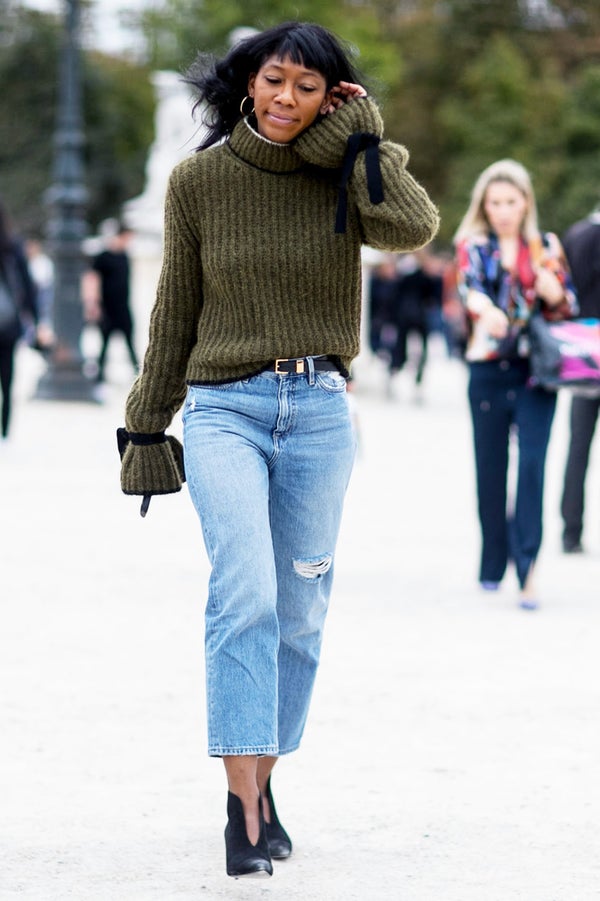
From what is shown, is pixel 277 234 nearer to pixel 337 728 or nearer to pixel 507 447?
pixel 337 728

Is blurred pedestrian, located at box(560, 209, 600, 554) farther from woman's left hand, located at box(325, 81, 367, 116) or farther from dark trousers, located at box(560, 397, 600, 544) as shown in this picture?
woman's left hand, located at box(325, 81, 367, 116)

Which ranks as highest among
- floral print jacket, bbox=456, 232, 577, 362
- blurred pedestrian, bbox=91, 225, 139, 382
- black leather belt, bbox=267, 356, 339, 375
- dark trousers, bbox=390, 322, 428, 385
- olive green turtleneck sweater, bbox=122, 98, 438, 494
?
olive green turtleneck sweater, bbox=122, 98, 438, 494

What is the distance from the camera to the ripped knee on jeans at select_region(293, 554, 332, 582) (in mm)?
3979

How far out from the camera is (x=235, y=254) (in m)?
3.83

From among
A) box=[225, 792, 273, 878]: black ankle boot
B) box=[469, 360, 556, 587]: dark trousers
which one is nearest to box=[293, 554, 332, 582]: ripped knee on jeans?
box=[225, 792, 273, 878]: black ankle boot

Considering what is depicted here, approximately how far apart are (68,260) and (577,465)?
30.9 feet

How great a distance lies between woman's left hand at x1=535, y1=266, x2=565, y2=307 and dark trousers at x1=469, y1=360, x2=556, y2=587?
28cm

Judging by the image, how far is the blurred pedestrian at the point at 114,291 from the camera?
18.9 metres

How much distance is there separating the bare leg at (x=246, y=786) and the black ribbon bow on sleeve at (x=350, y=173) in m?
1.13

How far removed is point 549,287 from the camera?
7.26 meters

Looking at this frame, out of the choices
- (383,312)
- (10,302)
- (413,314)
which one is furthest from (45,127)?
(10,302)

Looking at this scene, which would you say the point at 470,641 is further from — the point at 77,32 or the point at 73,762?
the point at 77,32

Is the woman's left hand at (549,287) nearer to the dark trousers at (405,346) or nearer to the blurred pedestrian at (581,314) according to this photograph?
the blurred pedestrian at (581,314)

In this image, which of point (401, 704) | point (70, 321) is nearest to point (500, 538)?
point (401, 704)
